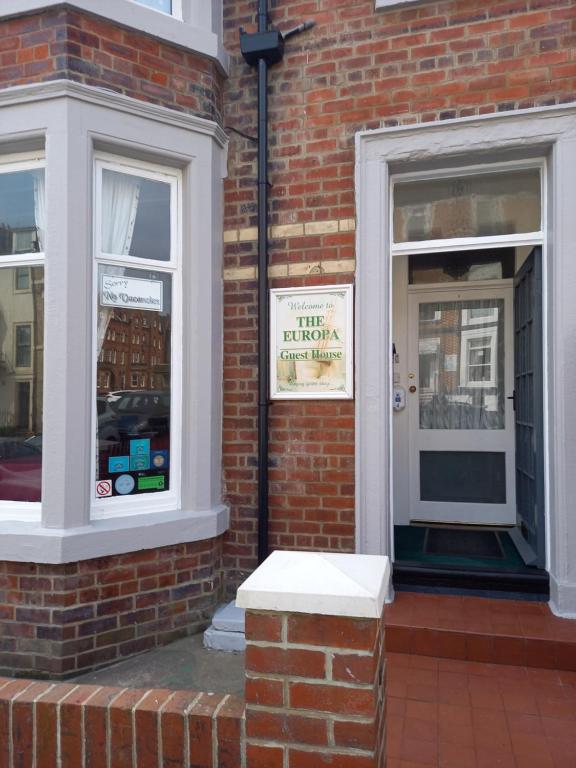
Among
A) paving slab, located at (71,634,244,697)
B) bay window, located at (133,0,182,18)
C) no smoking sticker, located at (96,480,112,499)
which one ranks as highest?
bay window, located at (133,0,182,18)

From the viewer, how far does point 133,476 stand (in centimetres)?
413

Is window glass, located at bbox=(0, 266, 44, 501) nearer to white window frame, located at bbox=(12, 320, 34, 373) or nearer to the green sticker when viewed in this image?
white window frame, located at bbox=(12, 320, 34, 373)

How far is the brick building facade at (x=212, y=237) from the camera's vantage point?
Result: 12.4 ft

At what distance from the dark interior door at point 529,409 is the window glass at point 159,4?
3136 millimetres

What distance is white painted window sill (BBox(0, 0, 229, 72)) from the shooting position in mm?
3848

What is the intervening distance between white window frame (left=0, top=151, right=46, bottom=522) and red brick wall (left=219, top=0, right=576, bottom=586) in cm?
131

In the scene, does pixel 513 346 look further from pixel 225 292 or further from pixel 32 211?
pixel 32 211

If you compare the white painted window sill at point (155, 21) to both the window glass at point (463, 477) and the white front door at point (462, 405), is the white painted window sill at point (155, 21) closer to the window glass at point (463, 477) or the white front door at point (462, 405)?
the white front door at point (462, 405)

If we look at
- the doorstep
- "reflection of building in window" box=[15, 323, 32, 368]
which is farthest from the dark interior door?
"reflection of building in window" box=[15, 323, 32, 368]

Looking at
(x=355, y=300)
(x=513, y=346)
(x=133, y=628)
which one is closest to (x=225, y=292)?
(x=355, y=300)

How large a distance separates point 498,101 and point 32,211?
316 centimetres

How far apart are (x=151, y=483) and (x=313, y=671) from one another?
104 inches

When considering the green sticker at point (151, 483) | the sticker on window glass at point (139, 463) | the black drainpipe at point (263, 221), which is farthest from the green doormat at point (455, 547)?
the sticker on window glass at point (139, 463)

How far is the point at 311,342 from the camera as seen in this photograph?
4309 millimetres
